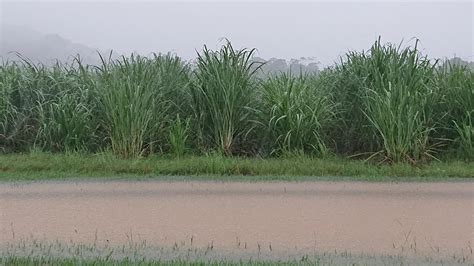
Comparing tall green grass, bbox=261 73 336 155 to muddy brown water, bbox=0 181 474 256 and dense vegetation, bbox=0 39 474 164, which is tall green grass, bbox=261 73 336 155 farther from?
muddy brown water, bbox=0 181 474 256

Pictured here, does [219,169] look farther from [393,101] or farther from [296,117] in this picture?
[393,101]

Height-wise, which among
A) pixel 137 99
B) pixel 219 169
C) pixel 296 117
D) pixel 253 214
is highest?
pixel 137 99

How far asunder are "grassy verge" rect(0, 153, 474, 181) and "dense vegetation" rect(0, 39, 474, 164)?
58 cm

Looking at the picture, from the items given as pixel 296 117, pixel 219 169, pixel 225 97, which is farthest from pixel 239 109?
pixel 219 169

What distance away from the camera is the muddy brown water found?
461 cm

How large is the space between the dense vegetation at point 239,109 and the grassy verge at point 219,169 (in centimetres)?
58

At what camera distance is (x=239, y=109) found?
8.59 meters

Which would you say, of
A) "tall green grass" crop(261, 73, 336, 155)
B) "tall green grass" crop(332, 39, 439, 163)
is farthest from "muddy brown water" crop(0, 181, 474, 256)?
"tall green grass" crop(261, 73, 336, 155)

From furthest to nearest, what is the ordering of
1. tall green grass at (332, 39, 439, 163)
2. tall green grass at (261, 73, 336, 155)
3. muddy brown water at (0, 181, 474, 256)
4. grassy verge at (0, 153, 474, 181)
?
1. tall green grass at (261, 73, 336, 155)
2. tall green grass at (332, 39, 439, 163)
3. grassy verge at (0, 153, 474, 181)
4. muddy brown water at (0, 181, 474, 256)

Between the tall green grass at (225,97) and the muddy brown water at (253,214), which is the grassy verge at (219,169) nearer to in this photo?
the muddy brown water at (253,214)

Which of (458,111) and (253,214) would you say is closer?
(253,214)

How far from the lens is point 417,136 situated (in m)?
7.88

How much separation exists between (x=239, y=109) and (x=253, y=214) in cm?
339

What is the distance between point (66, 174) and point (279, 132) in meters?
3.41
